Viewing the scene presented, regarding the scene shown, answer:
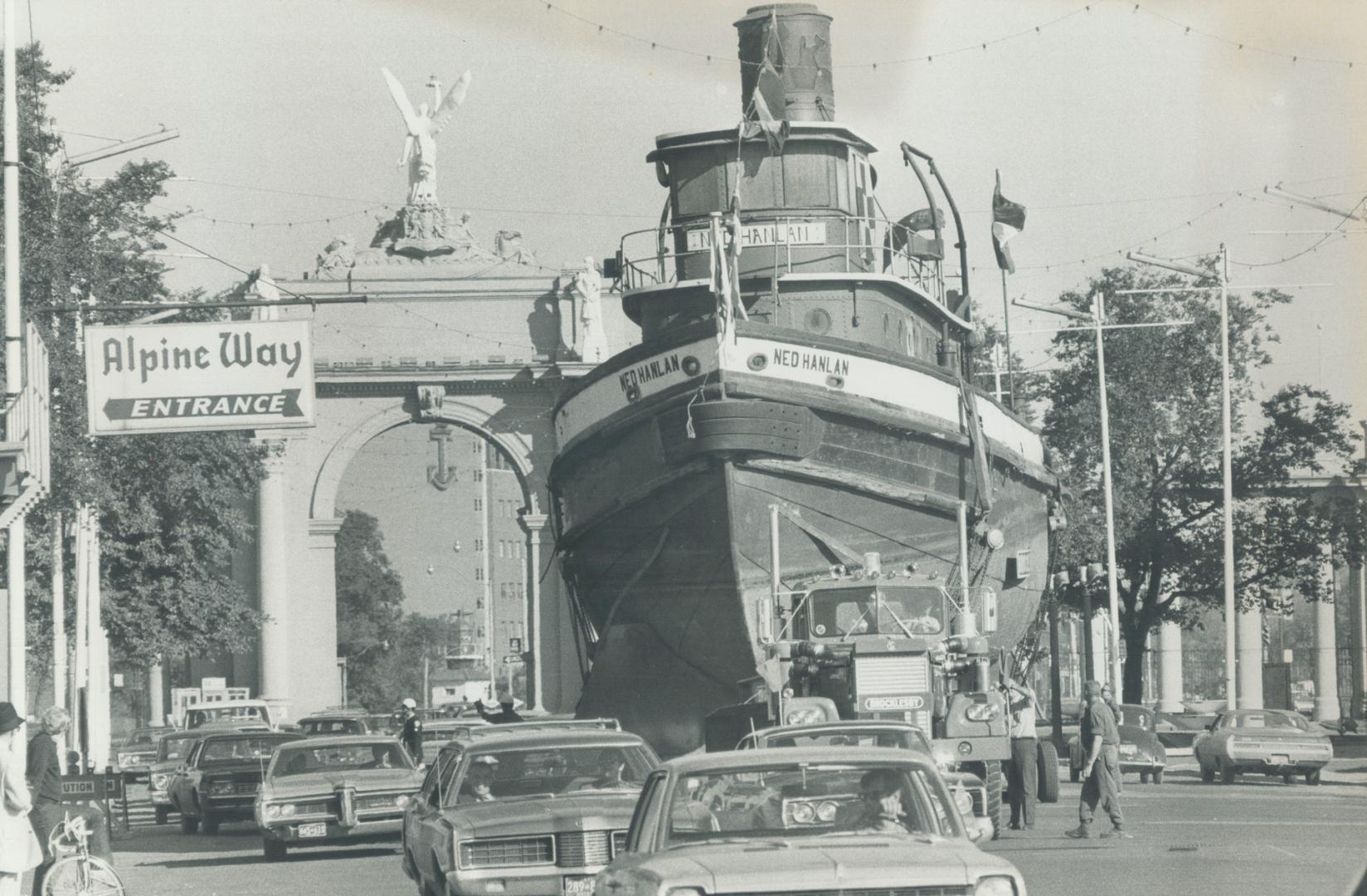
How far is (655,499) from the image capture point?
101ft

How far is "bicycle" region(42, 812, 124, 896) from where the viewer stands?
46.3ft

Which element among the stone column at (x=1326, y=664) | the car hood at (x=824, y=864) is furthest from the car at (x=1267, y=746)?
the stone column at (x=1326, y=664)

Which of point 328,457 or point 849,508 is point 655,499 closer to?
point 849,508

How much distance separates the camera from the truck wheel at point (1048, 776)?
25.9 metres

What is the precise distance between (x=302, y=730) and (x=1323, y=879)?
74.1ft

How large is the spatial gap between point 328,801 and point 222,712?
28.1 metres

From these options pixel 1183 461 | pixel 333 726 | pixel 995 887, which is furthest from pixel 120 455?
pixel 1183 461

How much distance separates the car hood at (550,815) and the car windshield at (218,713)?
1226 inches

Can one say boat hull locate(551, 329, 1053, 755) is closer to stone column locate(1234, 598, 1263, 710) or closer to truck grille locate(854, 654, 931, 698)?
truck grille locate(854, 654, 931, 698)

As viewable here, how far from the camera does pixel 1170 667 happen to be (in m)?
62.1

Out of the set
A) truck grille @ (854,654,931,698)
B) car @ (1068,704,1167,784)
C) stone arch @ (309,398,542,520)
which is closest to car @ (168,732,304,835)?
truck grille @ (854,654,931,698)

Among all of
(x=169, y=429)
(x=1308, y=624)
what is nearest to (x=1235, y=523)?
(x=169, y=429)

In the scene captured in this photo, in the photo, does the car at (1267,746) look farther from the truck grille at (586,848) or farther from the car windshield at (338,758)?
the truck grille at (586,848)

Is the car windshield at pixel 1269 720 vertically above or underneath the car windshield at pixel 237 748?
underneath
